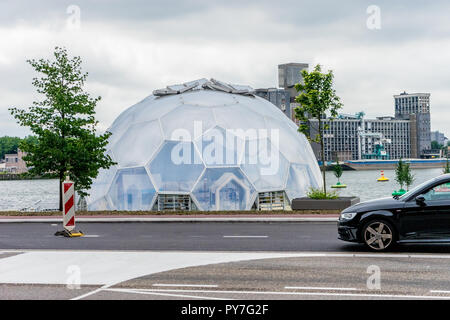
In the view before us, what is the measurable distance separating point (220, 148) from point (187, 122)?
95.6 inches

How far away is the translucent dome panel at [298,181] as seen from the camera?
96.3 ft

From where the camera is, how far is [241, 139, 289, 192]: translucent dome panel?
1121 inches

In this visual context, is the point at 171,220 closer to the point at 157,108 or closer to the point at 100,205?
the point at 100,205

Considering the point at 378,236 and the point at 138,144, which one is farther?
the point at 138,144

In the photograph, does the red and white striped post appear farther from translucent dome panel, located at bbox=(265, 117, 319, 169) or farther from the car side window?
translucent dome panel, located at bbox=(265, 117, 319, 169)

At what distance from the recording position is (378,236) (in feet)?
36.1

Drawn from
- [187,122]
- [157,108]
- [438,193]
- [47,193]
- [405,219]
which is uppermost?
[157,108]

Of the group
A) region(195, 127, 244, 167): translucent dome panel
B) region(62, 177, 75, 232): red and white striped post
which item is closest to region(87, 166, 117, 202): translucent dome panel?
region(195, 127, 244, 167): translucent dome panel

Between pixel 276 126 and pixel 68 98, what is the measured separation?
1125cm

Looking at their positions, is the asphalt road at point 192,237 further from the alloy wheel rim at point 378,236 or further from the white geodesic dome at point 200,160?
the white geodesic dome at point 200,160

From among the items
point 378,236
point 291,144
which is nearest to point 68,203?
point 378,236

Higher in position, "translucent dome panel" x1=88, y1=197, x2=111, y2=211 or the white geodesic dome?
the white geodesic dome

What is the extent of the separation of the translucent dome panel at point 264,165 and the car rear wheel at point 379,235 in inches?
674

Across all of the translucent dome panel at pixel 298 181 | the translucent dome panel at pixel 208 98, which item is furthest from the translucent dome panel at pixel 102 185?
the translucent dome panel at pixel 298 181
